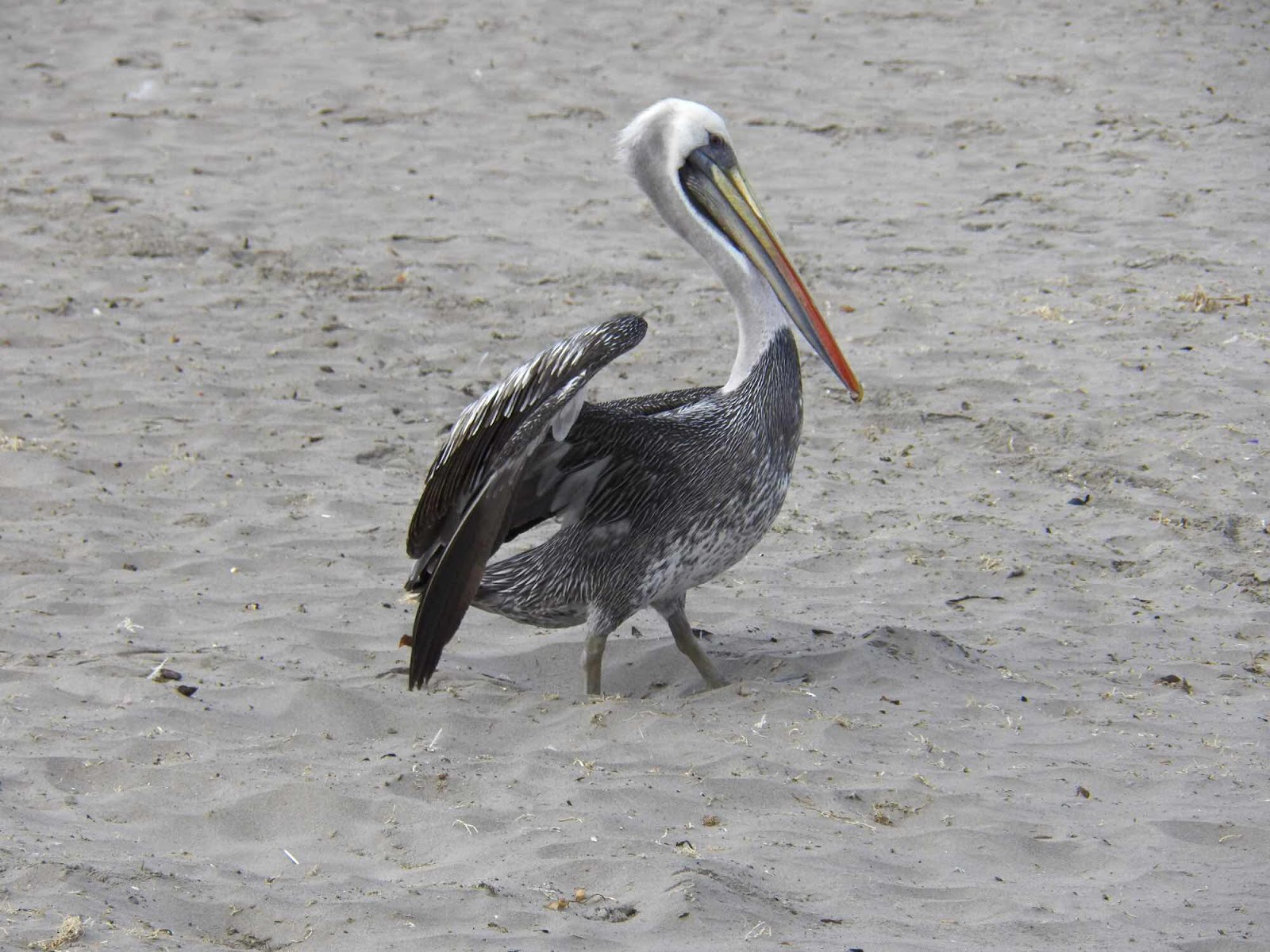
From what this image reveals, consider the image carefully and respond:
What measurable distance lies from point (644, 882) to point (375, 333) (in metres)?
3.84

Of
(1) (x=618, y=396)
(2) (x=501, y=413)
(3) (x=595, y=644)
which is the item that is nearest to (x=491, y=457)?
(2) (x=501, y=413)

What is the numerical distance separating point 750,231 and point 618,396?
1782mm

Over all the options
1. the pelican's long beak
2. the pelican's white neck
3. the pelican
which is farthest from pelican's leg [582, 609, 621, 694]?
the pelican's long beak

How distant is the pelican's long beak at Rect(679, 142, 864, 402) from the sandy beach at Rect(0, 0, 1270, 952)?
0.81 metres

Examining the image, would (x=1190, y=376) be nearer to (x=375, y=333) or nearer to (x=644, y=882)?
(x=375, y=333)

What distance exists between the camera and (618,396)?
19.7 feet

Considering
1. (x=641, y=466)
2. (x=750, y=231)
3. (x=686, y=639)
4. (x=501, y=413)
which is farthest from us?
(x=750, y=231)

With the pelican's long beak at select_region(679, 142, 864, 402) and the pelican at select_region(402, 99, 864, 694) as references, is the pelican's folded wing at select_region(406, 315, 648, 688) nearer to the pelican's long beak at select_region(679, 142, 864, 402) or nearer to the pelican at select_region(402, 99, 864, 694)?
the pelican at select_region(402, 99, 864, 694)

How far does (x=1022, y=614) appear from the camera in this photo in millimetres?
4562

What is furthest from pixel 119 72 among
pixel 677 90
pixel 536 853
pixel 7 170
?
pixel 536 853

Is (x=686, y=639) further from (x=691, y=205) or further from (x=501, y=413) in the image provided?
(x=691, y=205)

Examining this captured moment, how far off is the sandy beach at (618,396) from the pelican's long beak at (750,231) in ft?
2.65

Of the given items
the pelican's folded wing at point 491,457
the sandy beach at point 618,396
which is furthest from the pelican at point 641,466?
the sandy beach at point 618,396

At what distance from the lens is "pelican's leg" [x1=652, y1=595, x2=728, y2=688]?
4152mm
